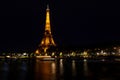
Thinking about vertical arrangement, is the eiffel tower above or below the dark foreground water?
above

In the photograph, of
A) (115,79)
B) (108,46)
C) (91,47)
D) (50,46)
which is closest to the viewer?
(115,79)

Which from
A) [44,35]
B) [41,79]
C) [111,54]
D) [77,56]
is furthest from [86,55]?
[41,79]

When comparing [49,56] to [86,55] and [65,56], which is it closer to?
[65,56]

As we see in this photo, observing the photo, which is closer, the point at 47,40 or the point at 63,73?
the point at 63,73

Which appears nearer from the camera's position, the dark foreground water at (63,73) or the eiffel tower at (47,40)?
the dark foreground water at (63,73)

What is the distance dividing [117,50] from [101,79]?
66.3 metres

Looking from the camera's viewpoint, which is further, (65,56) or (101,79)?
(65,56)

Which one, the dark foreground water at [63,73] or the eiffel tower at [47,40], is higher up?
the eiffel tower at [47,40]

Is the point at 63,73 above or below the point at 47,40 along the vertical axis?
below

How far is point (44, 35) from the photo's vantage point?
11900 cm

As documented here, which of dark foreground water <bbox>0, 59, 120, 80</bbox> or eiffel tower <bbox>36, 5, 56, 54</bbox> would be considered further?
eiffel tower <bbox>36, 5, 56, 54</bbox>

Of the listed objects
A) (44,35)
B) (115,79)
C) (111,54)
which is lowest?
(115,79)

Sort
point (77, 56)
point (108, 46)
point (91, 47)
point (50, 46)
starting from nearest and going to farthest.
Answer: point (108, 46) < point (91, 47) < point (77, 56) < point (50, 46)

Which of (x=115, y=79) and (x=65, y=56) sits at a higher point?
(x=65, y=56)
